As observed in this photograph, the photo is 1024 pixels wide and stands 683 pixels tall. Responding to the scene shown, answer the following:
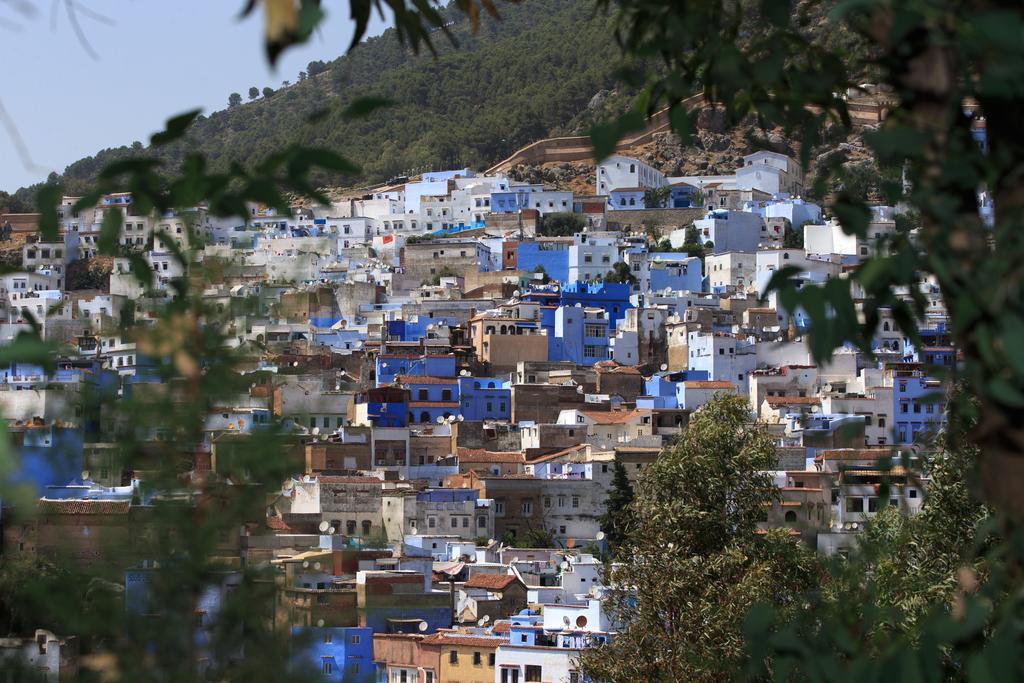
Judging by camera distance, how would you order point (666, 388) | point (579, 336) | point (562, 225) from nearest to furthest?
point (666, 388), point (579, 336), point (562, 225)

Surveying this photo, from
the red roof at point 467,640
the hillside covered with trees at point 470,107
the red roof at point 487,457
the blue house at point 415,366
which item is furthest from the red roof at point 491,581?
the hillside covered with trees at point 470,107

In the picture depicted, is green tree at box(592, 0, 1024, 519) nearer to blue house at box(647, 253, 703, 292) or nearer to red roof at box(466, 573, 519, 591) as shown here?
red roof at box(466, 573, 519, 591)

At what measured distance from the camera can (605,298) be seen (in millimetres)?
39375

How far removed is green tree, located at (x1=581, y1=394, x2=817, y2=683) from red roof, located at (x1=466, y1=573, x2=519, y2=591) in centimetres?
1395

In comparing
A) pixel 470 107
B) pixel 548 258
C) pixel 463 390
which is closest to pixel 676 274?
pixel 548 258

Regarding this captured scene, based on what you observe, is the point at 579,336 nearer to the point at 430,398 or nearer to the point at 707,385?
the point at 430,398

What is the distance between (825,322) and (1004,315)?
0.71 ft

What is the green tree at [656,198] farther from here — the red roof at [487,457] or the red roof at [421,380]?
the red roof at [487,457]

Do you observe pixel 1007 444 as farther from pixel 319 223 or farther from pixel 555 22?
pixel 555 22

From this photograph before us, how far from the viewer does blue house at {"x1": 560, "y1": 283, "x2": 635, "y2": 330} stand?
3922cm

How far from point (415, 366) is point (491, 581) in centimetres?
1294

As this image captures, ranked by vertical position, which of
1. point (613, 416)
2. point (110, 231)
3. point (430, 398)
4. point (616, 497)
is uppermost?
point (110, 231)

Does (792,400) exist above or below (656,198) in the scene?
below

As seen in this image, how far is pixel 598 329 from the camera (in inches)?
1485
